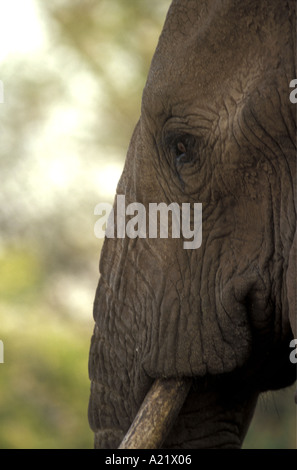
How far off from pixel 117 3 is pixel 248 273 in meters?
3.66

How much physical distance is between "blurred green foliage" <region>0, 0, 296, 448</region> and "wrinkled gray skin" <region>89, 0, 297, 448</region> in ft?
7.88

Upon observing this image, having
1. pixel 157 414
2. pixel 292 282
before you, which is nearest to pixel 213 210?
pixel 292 282

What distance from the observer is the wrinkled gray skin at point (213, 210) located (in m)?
1.29

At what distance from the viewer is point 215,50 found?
1.33m

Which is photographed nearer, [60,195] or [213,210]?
[213,210]

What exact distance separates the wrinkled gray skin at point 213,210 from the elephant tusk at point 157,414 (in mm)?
22

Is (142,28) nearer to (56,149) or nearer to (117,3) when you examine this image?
(117,3)

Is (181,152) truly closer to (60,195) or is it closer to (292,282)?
(292,282)

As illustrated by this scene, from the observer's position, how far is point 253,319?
1.38 m

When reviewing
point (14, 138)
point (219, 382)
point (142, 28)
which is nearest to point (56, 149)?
point (14, 138)

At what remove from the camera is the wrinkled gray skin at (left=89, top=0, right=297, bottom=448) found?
1295mm

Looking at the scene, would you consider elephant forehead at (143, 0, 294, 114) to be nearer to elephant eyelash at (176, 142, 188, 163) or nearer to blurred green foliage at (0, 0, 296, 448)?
elephant eyelash at (176, 142, 188, 163)

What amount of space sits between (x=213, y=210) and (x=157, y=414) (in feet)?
1.07

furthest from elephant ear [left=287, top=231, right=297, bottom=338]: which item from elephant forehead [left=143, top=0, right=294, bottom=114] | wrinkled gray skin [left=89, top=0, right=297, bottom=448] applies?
elephant forehead [left=143, top=0, right=294, bottom=114]
